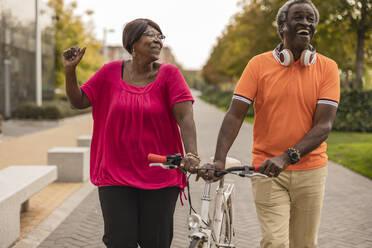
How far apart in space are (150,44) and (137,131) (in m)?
0.49

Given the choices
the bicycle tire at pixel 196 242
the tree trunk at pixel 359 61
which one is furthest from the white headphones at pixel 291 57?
the tree trunk at pixel 359 61

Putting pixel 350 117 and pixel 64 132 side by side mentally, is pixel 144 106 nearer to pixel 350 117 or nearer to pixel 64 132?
pixel 64 132

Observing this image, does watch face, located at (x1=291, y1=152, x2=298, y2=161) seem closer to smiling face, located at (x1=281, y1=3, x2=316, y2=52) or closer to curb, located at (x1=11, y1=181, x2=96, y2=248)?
smiling face, located at (x1=281, y1=3, x2=316, y2=52)

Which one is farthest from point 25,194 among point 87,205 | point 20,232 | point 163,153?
point 163,153

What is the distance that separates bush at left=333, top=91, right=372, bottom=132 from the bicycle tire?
60.3ft

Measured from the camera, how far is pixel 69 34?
31344 millimetres

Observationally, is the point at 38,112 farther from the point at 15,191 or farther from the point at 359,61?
the point at 15,191

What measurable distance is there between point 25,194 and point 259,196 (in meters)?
3.19

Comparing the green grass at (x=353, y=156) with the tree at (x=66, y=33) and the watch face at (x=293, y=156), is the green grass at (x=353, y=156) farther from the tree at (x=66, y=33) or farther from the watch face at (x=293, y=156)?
the tree at (x=66, y=33)

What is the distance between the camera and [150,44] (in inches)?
114

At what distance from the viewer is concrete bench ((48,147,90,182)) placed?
8.45 meters

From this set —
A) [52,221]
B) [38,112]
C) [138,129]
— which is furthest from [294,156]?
[38,112]

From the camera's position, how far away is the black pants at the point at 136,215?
2.91 m

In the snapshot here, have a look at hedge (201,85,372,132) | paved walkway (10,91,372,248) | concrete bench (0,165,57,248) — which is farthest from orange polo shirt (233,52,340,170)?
hedge (201,85,372,132)
